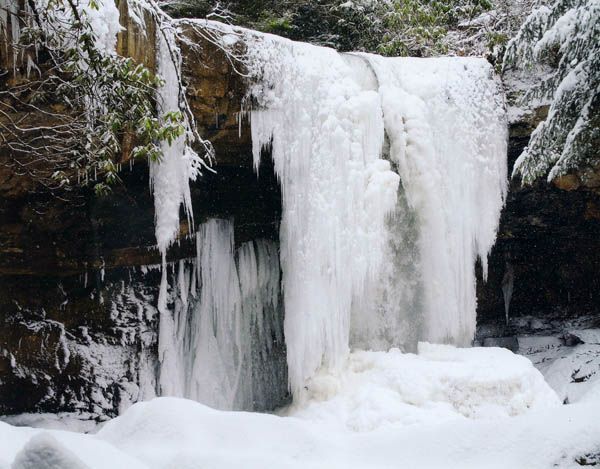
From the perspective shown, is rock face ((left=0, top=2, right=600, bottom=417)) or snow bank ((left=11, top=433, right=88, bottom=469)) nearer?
snow bank ((left=11, top=433, right=88, bottom=469))

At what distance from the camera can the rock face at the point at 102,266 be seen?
532 cm

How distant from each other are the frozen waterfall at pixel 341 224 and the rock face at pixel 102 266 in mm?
250

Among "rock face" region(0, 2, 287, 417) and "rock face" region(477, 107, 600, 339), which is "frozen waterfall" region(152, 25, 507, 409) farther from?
"rock face" region(477, 107, 600, 339)

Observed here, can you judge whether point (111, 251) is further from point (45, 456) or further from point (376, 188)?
point (45, 456)

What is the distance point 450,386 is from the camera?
4.96m

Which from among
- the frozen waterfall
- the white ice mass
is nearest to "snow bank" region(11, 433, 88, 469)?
the white ice mass

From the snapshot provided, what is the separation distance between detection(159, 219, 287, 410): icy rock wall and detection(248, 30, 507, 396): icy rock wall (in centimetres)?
106

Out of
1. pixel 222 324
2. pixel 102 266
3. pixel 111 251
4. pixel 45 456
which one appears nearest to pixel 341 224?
pixel 222 324

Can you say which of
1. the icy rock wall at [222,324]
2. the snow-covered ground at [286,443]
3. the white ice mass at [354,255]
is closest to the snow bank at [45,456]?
the snow-covered ground at [286,443]

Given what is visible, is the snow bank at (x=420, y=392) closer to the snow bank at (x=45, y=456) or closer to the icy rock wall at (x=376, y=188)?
the icy rock wall at (x=376, y=188)

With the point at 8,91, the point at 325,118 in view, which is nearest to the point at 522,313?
the point at 325,118

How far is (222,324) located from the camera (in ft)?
21.2

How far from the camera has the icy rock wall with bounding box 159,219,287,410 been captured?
6.27m

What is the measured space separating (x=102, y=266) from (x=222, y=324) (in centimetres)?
153
